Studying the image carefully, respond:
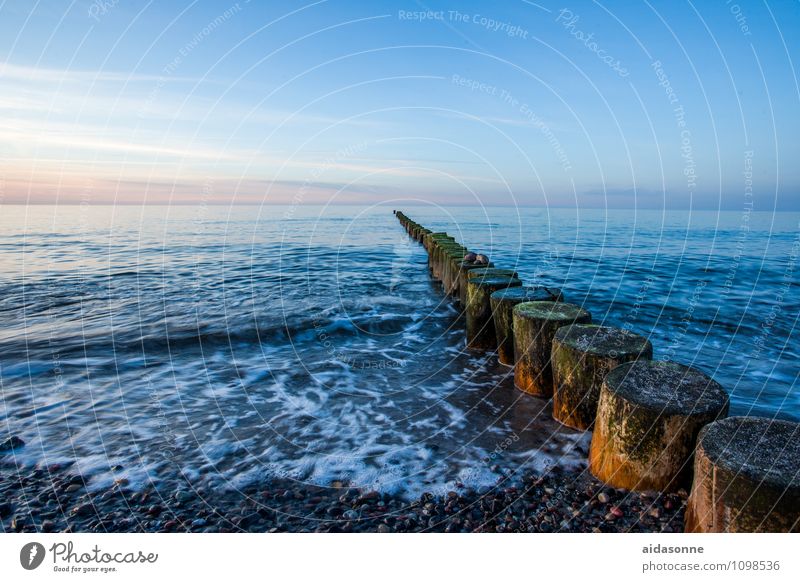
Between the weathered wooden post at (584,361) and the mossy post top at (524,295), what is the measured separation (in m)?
1.43

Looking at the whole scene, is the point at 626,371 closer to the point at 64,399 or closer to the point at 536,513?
the point at 536,513

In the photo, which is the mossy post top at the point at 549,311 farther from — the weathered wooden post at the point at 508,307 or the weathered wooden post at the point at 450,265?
the weathered wooden post at the point at 450,265

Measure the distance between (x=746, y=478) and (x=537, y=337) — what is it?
2987 millimetres

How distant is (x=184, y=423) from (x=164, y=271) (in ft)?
43.4

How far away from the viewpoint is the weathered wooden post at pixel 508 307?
657cm

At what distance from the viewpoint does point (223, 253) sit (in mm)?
23266

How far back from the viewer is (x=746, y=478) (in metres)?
2.58

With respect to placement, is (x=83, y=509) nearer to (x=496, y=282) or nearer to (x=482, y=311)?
(x=482, y=311)

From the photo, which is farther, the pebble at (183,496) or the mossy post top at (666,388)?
the pebble at (183,496)

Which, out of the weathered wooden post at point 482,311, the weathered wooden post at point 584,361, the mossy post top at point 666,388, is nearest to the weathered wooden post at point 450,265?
the weathered wooden post at point 482,311

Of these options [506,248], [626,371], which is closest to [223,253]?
[506,248]

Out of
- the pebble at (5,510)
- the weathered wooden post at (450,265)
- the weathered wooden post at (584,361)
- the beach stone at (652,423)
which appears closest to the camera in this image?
the beach stone at (652,423)

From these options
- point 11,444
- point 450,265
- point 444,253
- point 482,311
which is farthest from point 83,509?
point 444,253

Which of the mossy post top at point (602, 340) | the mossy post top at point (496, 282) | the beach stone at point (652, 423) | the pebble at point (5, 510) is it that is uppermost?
the mossy post top at point (496, 282)
